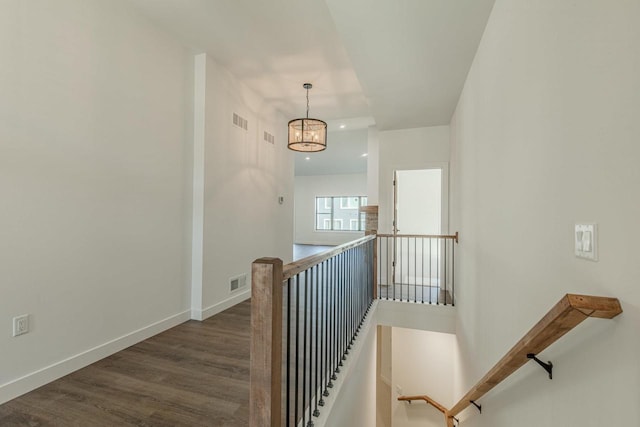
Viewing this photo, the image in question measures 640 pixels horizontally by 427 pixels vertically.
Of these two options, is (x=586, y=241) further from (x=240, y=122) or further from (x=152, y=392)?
→ (x=240, y=122)

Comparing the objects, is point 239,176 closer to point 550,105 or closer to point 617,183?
point 550,105

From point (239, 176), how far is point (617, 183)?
4.04 metres

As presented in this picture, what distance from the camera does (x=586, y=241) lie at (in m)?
1.01

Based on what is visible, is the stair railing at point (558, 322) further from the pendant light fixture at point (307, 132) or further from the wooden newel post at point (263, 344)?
the pendant light fixture at point (307, 132)

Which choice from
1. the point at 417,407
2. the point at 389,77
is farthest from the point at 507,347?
the point at 417,407

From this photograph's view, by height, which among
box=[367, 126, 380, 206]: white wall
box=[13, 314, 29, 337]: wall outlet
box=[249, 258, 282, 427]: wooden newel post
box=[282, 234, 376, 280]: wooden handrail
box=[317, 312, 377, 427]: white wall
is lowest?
box=[317, 312, 377, 427]: white wall

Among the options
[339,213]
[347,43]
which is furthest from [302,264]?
[339,213]

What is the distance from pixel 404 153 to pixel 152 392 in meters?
4.52

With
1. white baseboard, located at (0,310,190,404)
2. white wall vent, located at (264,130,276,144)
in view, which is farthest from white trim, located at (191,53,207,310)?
white wall vent, located at (264,130,276,144)

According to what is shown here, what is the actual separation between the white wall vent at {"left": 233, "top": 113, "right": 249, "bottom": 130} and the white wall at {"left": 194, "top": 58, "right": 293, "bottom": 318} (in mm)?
57

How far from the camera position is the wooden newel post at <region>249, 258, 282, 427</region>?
48.4 inches

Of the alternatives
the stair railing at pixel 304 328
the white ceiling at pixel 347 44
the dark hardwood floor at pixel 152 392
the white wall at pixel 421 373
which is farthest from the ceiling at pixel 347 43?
the white wall at pixel 421 373

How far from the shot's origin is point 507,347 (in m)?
1.86

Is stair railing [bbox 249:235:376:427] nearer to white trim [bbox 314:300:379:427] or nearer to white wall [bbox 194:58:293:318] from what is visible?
white trim [bbox 314:300:379:427]
